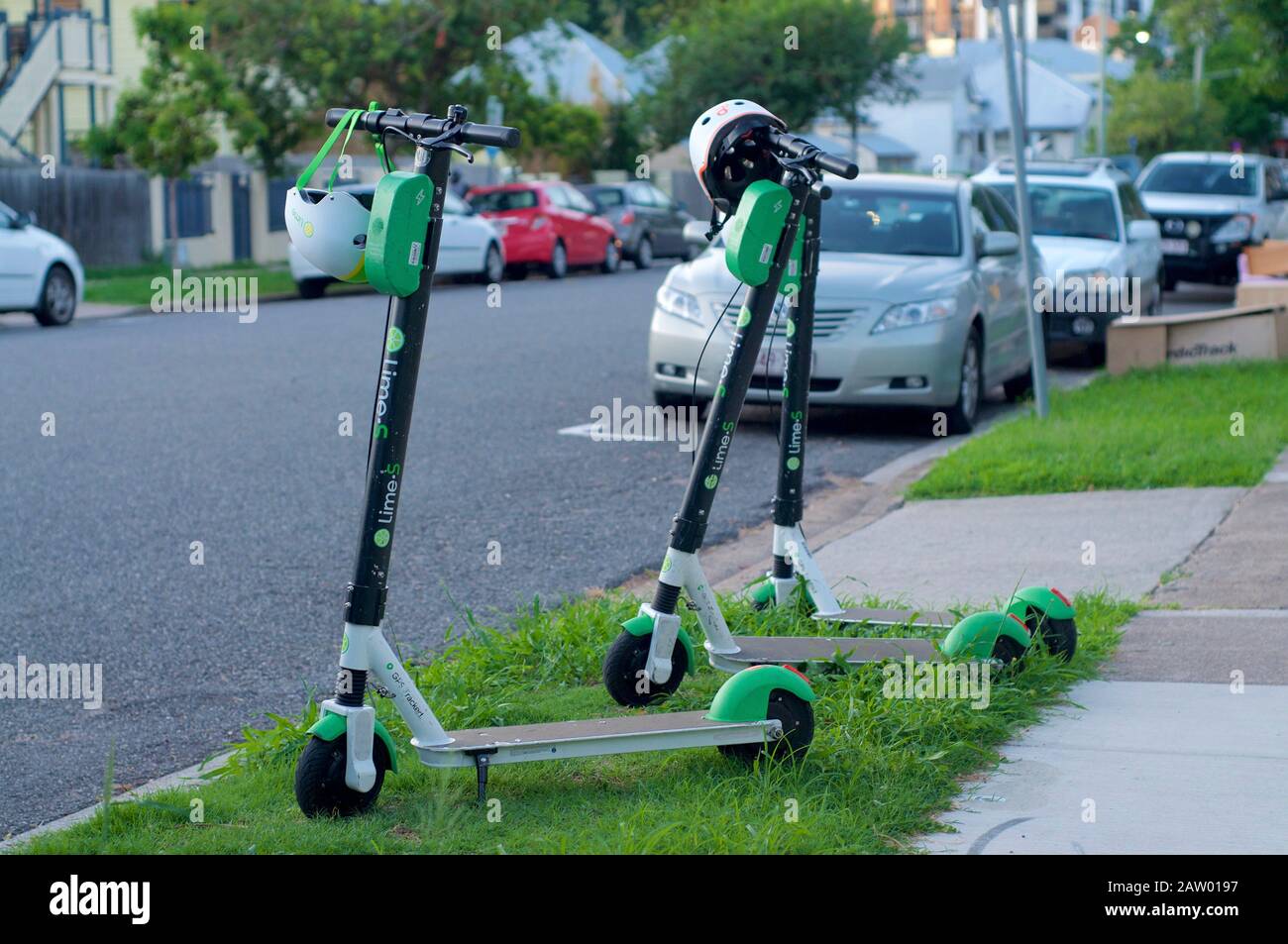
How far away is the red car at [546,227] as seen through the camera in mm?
28156

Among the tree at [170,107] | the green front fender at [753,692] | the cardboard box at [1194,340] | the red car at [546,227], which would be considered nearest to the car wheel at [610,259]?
the red car at [546,227]

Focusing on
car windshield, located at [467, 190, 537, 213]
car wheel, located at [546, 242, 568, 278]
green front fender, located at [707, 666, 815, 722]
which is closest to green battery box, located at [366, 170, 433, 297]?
green front fender, located at [707, 666, 815, 722]

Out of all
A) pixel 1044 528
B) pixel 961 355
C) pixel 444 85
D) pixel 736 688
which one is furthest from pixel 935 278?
pixel 444 85

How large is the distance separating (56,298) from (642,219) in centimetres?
1524

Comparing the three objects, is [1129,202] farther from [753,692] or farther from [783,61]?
[783,61]

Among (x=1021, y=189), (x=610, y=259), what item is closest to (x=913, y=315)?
(x=1021, y=189)

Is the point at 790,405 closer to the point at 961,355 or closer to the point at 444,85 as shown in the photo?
the point at 961,355

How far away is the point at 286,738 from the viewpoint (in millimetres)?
4590

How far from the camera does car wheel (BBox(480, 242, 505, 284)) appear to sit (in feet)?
87.4

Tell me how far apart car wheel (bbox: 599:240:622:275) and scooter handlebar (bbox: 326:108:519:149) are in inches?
1045

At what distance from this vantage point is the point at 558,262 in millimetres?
28688

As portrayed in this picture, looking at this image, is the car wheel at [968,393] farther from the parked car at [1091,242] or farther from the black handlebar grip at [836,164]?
the black handlebar grip at [836,164]

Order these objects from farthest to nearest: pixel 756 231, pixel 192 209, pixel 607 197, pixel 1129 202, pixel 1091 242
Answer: pixel 607 197 → pixel 192 209 → pixel 1129 202 → pixel 1091 242 → pixel 756 231
